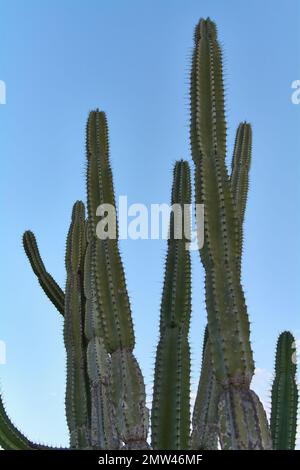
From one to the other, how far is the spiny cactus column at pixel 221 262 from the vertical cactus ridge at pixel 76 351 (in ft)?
7.19

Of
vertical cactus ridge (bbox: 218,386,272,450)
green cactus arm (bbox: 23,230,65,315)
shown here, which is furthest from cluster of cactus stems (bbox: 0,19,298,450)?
green cactus arm (bbox: 23,230,65,315)

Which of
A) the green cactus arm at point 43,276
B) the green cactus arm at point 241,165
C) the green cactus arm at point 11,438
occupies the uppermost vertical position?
the green cactus arm at point 241,165

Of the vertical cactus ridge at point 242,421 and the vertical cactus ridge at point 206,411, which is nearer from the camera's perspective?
the vertical cactus ridge at point 242,421

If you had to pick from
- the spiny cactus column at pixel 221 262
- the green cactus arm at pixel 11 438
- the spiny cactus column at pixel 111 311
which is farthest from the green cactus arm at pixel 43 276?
the spiny cactus column at pixel 221 262

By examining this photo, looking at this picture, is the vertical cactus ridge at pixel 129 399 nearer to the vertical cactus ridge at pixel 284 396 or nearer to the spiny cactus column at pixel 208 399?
the spiny cactus column at pixel 208 399

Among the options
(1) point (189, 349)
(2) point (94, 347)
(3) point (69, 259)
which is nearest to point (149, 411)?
(1) point (189, 349)

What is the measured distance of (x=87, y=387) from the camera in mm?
6953

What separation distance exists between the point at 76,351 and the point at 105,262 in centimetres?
166

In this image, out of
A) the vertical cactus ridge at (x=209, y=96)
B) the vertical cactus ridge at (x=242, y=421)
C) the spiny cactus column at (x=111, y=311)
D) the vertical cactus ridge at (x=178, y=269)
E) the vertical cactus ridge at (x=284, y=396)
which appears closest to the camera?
the vertical cactus ridge at (x=242, y=421)

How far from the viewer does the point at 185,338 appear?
5480mm

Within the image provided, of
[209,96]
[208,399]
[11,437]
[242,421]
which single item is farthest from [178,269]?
[11,437]

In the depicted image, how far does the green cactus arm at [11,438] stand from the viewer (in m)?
6.58

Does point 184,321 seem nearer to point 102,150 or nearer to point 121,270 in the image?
point 121,270
